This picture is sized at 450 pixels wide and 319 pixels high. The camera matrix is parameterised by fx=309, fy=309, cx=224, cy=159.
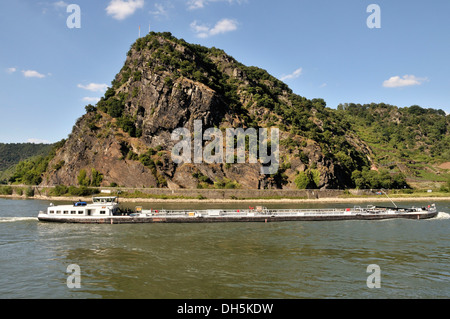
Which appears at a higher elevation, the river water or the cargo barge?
the cargo barge

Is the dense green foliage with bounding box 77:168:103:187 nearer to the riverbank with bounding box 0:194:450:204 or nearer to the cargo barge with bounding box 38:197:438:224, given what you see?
the riverbank with bounding box 0:194:450:204

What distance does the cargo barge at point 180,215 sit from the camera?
56812 mm

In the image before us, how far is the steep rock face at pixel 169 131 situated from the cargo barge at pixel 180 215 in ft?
160

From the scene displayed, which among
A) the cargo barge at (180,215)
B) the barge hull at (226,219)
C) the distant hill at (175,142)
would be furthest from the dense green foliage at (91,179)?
the barge hull at (226,219)

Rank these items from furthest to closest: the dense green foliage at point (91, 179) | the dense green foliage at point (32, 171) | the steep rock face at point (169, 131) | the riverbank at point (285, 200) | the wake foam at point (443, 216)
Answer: the dense green foliage at point (32, 171), the dense green foliage at point (91, 179), the steep rock face at point (169, 131), the riverbank at point (285, 200), the wake foam at point (443, 216)

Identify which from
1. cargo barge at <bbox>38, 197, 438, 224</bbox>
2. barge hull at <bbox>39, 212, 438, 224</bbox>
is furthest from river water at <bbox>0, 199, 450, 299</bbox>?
cargo barge at <bbox>38, 197, 438, 224</bbox>

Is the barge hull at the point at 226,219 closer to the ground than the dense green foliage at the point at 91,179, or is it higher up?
closer to the ground

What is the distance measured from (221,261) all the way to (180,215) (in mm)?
27590

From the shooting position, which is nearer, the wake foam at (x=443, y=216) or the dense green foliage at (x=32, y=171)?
the wake foam at (x=443, y=216)

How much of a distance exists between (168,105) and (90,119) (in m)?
38.6

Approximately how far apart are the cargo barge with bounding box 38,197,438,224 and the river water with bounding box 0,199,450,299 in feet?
11.7

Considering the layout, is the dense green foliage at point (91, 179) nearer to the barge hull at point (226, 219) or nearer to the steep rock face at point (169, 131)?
the steep rock face at point (169, 131)

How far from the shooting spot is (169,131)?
5007 inches

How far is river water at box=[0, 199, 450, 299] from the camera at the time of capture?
1005 inches
